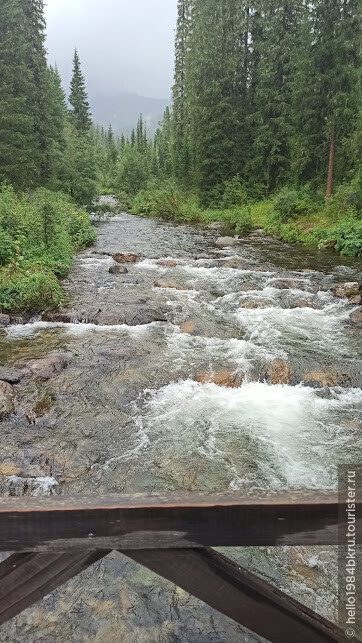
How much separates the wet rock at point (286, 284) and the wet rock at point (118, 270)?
227 inches

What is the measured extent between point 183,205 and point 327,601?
1386 inches

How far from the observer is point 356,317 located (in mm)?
11828

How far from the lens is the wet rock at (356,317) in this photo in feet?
38.2

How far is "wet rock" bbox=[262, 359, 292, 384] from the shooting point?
8.39 metres

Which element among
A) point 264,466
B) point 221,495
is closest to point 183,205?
point 264,466

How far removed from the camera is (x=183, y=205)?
36.8 m

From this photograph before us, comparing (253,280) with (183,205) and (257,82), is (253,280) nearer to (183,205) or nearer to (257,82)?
(183,205)

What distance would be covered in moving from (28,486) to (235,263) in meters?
14.3

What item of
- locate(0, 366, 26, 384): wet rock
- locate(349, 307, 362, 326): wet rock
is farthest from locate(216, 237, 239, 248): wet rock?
locate(0, 366, 26, 384): wet rock

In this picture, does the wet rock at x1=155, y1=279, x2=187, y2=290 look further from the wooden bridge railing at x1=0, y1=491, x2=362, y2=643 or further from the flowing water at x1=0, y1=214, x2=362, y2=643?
the wooden bridge railing at x1=0, y1=491, x2=362, y2=643

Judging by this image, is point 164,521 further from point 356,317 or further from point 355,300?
point 355,300

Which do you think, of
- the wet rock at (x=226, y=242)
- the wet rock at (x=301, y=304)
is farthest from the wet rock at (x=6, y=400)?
the wet rock at (x=226, y=242)

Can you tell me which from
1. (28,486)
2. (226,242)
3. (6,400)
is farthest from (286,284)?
(28,486)

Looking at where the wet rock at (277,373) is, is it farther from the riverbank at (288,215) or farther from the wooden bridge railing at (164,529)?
the riverbank at (288,215)
